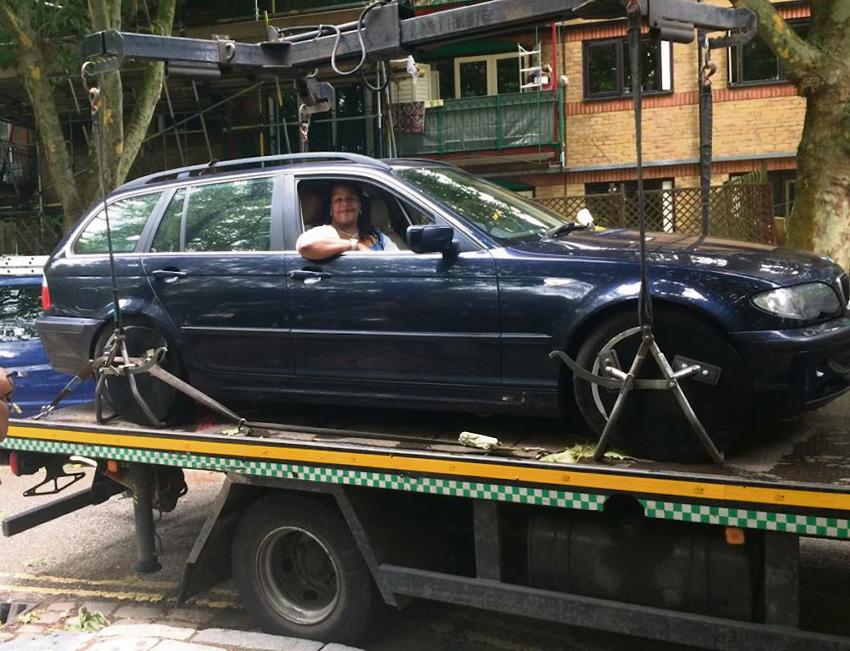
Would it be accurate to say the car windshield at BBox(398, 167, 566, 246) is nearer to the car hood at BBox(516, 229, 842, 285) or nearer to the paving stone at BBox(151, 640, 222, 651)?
the car hood at BBox(516, 229, 842, 285)

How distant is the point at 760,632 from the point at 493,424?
1709 millimetres

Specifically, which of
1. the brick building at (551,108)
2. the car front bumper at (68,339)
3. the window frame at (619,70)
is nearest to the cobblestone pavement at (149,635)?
the car front bumper at (68,339)

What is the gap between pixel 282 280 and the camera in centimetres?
476

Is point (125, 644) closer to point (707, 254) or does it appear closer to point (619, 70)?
point (707, 254)

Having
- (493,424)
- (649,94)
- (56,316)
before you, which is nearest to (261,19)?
(649,94)

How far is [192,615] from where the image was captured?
5199 mm

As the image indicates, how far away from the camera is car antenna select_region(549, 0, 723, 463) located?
350 centimetres

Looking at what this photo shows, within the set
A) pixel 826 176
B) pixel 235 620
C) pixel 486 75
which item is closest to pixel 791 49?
pixel 826 176

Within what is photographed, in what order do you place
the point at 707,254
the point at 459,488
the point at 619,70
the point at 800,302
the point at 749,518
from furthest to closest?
the point at 619,70 < the point at 707,254 < the point at 459,488 < the point at 800,302 < the point at 749,518

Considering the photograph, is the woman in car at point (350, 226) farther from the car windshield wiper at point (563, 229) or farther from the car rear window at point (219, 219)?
the car windshield wiper at point (563, 229)

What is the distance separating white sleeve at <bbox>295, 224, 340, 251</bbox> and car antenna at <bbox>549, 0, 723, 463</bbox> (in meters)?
1.52

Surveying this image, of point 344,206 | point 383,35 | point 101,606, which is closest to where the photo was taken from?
point 383,35

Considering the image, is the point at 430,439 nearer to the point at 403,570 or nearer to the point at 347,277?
the point at 403,570

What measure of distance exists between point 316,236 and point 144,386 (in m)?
1.40
